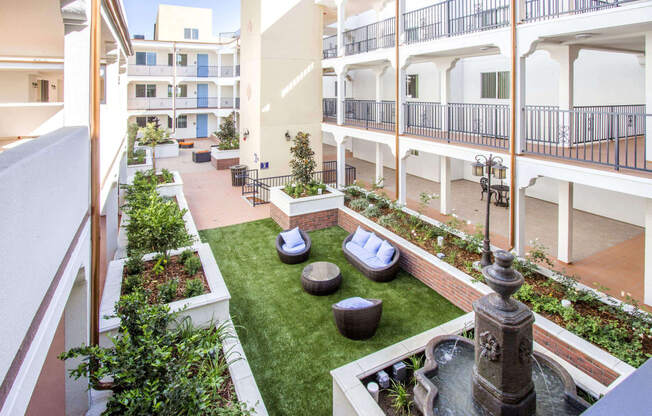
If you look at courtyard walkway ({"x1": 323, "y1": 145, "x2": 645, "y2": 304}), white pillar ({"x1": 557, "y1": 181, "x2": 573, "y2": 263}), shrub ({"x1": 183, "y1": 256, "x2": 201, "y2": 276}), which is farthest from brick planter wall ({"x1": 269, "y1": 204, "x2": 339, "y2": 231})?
white pillar ({"x1": 557, "y1": 181, "x2": 573, "y2": 263})

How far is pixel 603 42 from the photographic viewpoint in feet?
36.6

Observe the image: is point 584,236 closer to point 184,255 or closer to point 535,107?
point 535,107

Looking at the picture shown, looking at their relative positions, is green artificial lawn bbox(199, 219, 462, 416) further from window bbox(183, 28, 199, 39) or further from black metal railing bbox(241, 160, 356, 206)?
window bbox(183, 28, 199, 39)

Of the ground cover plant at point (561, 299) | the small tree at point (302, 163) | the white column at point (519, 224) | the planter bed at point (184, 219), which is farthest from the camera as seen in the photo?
the small tree at point (302, 163)

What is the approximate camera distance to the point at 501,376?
4.98 meters

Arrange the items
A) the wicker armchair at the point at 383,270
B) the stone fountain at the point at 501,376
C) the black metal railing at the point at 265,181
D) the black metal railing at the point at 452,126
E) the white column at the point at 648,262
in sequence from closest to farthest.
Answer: the stone fountain at the point at 501,376 < the white column at the point at 648,262 < the wicker armchair at the point at 383,270 < the black metal railing at the point at 452,126 < the black metal railing at the point at 265,181

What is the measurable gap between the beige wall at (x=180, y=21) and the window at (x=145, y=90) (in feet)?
26.8

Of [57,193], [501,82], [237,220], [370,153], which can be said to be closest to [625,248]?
[501,82]

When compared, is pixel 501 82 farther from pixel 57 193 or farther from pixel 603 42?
pixel 57 193

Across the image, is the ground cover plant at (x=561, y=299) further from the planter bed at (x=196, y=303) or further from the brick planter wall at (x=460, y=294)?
the planter bed at (x=196, y=303)

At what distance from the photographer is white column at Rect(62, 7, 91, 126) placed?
206 inches

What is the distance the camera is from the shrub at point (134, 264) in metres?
8.75

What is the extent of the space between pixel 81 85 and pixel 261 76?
514 inches

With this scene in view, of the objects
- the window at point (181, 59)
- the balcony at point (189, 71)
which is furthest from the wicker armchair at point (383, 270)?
the window at point (181, 59)
